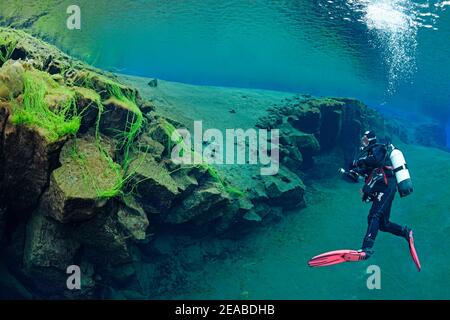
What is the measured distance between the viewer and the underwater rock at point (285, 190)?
973cm

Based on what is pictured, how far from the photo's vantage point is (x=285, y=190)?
10000 millimetres

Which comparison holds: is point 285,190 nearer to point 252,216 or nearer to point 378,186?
point 252,216

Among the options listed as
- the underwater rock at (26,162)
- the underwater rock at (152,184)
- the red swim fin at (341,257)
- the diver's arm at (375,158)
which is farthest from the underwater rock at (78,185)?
the diver's arm at (375,158)

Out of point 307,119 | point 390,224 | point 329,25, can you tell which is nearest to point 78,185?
point 390,224

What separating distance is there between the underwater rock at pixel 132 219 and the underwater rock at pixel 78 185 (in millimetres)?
782

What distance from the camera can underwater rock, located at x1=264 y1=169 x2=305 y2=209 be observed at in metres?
9.73

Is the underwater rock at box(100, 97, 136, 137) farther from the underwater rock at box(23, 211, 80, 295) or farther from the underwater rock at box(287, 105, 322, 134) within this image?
the underwater rock at box(287, 105, 322, 134)

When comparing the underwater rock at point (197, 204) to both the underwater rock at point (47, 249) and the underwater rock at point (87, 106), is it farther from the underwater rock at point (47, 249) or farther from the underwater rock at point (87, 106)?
the underwater rock at point (87, 106)

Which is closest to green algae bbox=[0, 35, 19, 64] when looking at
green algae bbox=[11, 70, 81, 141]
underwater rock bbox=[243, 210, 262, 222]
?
green algae bbox=[11, 70, 81, 141]

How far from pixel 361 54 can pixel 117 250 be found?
30.3 meters

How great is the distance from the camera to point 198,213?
7617 mm

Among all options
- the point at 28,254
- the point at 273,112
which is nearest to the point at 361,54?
the point at 273,112

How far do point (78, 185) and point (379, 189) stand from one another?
20.2ft
